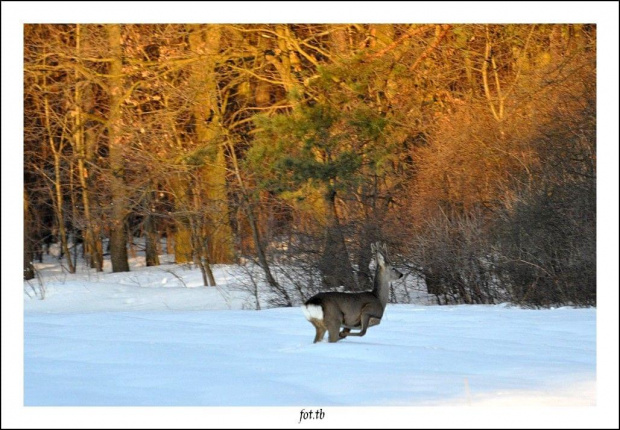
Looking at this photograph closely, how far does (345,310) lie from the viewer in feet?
33.1

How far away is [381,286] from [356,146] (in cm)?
927

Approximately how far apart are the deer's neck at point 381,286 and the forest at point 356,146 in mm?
6368

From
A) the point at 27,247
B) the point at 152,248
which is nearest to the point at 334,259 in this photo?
the point at 27,247

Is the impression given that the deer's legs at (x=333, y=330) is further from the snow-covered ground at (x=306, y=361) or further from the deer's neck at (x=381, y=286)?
the deer's neck at (x=381, y=286)

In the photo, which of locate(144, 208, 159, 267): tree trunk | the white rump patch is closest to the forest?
locate(144, 208, 159, 267): tree trunk

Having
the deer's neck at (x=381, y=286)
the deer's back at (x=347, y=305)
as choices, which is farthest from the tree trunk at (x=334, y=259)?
the deer's back at (x=347, y=305)

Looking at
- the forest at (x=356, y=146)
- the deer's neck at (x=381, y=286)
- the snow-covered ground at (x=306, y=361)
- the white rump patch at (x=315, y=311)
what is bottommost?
the snow-covered ground at (x=306, y=361)

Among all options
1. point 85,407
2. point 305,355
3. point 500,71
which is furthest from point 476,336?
→ point 500,71

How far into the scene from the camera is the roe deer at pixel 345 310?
9.81 metres

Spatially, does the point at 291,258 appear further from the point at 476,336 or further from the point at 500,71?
the point at 476,336

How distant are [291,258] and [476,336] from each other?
9475 mm

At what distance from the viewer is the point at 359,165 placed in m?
Answer: 19.6

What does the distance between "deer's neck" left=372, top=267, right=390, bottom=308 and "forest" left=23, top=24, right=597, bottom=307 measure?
251 inches

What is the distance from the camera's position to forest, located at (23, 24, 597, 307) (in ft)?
57.8
